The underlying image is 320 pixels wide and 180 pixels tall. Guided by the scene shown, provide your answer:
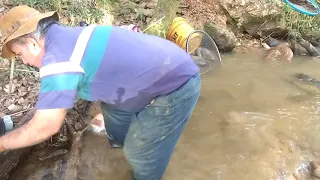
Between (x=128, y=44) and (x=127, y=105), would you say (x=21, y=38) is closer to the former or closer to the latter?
(x=128, y=44)

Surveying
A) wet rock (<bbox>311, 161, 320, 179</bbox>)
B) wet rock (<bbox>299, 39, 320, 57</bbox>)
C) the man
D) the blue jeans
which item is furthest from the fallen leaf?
wet rock (<bbox>299, 39, 320, 57</bbox>)

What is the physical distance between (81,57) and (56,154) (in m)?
1.59

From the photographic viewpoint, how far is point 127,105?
216 centimetres

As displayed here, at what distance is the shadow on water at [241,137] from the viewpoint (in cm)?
320

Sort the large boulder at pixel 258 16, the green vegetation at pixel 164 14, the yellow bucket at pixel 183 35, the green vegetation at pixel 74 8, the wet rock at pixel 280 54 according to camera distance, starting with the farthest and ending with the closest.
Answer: the large boulder at pixel 258 16, the wet rock at pixel 280 54, the green vegetation at pixel 164 14, the yellow bucket at pixel 183 35, the green vegetation at pixel 74 8

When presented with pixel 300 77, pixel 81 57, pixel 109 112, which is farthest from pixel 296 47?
pixel 81 57

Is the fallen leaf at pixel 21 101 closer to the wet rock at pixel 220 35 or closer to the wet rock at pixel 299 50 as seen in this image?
the wet rock at pixel 220 35


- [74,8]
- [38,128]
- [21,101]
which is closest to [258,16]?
[74,8]

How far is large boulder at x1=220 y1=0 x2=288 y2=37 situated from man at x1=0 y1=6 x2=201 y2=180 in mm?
4430

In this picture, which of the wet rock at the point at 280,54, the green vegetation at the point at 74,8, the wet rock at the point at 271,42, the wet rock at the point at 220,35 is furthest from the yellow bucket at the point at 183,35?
the wet rock at the point at 271,42

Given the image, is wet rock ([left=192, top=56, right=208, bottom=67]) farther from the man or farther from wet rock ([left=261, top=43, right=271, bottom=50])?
the man

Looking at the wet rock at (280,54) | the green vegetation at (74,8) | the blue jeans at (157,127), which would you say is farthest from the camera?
the wet rock at (280,54)

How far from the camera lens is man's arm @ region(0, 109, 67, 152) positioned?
5.92 feet

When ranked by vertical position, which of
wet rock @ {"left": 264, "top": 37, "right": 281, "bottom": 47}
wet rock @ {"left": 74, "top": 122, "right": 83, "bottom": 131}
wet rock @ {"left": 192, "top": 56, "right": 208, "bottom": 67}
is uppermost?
wet rock @ {"left": 192, "top": 56, "right": 208, "bottom": 67}
